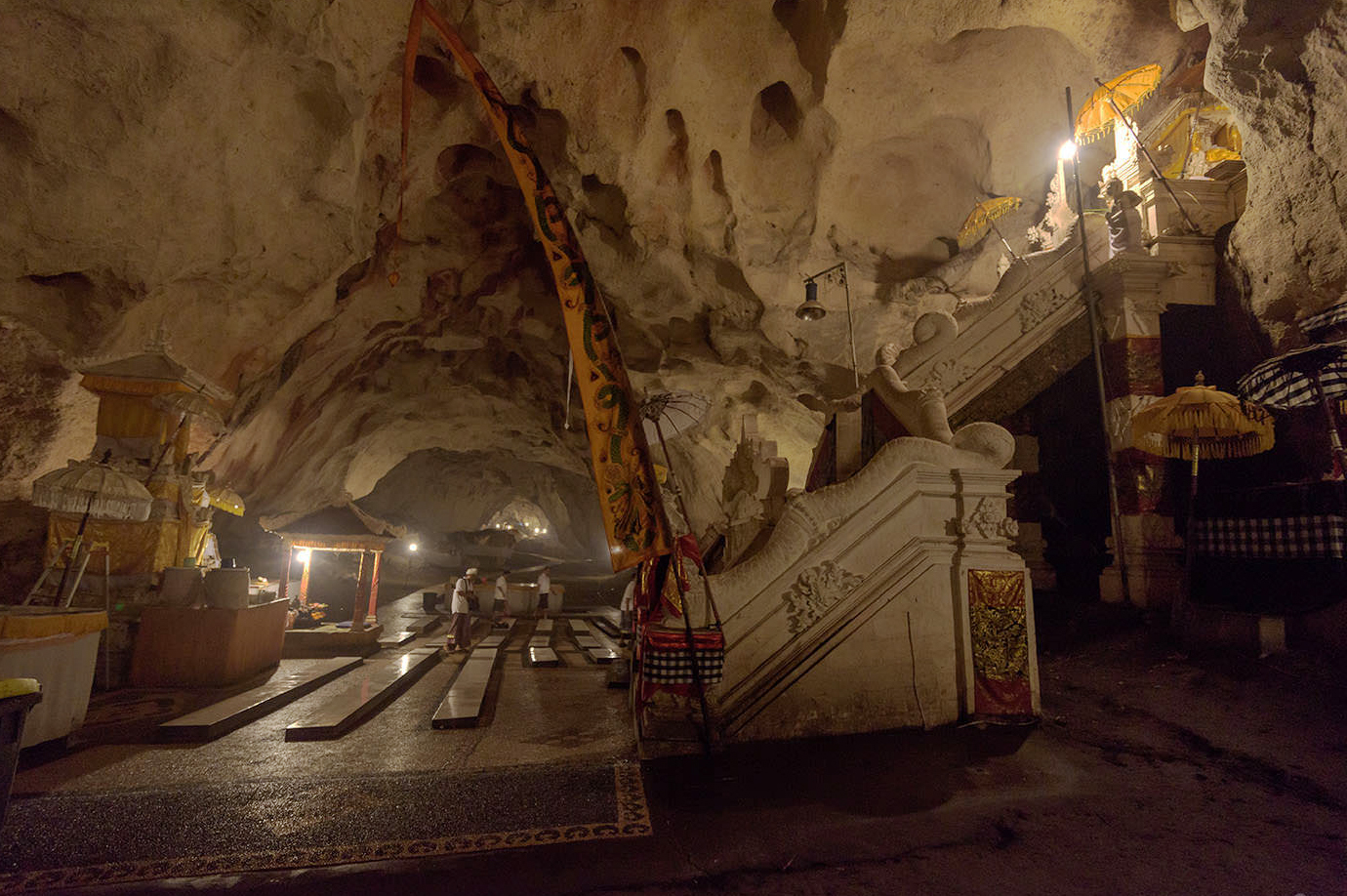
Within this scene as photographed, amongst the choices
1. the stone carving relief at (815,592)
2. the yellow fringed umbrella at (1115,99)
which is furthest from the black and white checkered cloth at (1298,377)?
the yellow fringed umbrella at (1115,99)

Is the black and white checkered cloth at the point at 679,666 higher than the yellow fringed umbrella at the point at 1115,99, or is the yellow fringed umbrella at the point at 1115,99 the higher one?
the yellow fringed umbrella at the point at 1115,99

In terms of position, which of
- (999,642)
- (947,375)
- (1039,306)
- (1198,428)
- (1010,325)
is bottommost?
(999,642)

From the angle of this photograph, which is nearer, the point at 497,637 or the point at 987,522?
the point at 987,522

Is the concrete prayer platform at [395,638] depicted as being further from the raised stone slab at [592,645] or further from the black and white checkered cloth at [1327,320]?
the black and white checkered cloth at [1327,320]

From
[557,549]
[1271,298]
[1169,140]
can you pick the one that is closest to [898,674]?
[1271,298]

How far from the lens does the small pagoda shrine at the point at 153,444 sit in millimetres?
8344

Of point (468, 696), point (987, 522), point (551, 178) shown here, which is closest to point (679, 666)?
point (987, 522)

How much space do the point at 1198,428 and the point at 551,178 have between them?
11.8 metres

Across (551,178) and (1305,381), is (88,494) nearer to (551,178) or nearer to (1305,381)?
(551,178)

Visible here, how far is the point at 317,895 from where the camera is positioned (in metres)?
2.83

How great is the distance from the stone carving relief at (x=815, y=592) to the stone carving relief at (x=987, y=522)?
1173 mm

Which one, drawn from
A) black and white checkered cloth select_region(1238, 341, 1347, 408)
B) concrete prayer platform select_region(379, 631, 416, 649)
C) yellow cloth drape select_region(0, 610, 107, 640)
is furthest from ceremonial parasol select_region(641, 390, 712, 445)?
concrete prayer platform select_region(379, 631, 416, 649)

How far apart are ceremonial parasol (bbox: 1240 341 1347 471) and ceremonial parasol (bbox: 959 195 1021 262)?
701 cm

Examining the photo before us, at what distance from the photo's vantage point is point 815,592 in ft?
17.3
